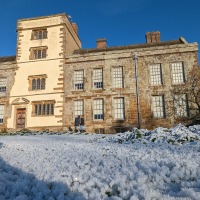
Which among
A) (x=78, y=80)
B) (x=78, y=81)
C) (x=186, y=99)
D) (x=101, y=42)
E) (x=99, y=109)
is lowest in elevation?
(x=99, y=109)

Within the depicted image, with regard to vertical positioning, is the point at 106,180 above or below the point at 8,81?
below

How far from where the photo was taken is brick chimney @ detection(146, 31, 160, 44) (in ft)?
96.3

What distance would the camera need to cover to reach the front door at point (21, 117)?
82.3 ft

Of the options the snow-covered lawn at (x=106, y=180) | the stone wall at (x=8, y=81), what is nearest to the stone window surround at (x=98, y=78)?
the stone wall at (x=8, y=81)

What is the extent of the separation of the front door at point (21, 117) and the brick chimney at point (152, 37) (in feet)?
55.8

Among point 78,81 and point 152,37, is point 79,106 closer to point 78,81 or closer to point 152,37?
point 78,81

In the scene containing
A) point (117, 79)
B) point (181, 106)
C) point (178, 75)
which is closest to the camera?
Result: point (181, 106)

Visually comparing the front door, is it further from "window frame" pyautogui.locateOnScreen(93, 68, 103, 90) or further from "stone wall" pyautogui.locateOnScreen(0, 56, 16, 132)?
"window frame" pyautogui.locateOnScreen(93, 68, 103, 90)

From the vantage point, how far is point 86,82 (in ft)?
81.8

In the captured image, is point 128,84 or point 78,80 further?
point 78,80

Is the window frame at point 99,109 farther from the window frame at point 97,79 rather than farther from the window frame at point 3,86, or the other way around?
the window frame at point 3,86

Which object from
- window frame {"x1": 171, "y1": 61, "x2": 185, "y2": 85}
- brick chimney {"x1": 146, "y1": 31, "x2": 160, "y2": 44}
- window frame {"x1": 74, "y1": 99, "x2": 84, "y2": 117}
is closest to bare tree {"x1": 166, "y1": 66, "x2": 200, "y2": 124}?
window frame {"x1": 171, "y1": 61, "x2": 185, "y2": 85}

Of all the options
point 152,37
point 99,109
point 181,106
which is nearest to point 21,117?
point 99,109

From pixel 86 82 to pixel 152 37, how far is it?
35.9 feet
